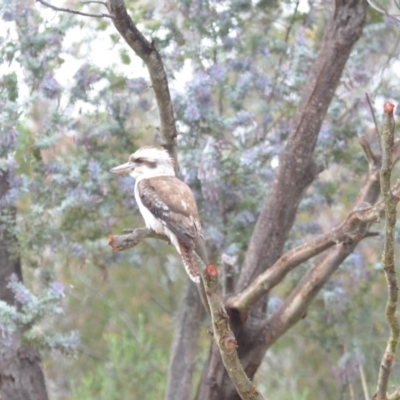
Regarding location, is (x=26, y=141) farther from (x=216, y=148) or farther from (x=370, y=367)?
(x=370, y=367)

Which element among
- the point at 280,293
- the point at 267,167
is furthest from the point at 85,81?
the point at 280,293

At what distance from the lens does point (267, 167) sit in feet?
21.1

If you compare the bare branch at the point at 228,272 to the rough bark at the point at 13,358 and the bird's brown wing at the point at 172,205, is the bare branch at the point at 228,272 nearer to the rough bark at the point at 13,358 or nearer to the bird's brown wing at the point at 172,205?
the bird's brown wing at the point at 172,205

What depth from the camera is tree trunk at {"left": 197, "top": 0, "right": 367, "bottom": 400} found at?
18.1 feet

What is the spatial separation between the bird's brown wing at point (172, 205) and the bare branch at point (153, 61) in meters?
0.22

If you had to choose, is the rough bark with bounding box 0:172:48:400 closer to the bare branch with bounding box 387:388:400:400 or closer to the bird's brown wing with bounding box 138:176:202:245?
the bird's brown wing with bounding box 138:176:202:245

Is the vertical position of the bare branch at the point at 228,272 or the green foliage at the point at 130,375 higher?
the green foliage at the point at 130,375

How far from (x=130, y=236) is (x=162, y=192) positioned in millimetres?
968

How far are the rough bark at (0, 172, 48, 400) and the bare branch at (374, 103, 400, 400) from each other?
2.59 meters

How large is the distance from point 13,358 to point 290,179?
6.01 feet

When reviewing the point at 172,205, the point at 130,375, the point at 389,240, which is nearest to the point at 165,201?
the point at 172,205

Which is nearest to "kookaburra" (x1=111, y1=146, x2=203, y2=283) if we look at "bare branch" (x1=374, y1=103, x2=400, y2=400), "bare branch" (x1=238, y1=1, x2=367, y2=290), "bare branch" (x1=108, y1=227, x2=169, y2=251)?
"bare branch" (x1=108, y1=227, x2=169, y2=251)

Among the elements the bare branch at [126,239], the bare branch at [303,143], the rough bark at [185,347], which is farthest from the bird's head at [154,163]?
the rough bark at [185,347]

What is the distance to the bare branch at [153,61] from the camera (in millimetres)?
4266
